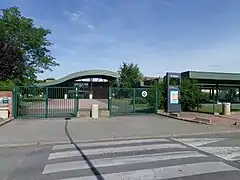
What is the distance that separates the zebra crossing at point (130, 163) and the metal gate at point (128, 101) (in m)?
11.3

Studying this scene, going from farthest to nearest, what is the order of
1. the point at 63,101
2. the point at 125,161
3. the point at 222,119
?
the point at 63,101 → the point at 222,119 → the point at 125,161

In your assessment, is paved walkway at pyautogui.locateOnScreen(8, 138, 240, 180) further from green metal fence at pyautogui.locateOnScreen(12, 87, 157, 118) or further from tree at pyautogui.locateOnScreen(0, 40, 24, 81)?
tree at pyautogui.locateOnScreen(0, 40, 24, 81)

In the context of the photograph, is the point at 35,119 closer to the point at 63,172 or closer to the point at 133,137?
the point at 133,137

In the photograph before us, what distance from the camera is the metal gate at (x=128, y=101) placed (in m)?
21.0

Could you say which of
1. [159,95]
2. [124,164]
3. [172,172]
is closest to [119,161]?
A: [124,164]

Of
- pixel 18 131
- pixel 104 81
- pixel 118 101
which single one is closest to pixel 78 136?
pixel 18 131

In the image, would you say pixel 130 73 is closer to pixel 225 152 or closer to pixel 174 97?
pixel 174 97

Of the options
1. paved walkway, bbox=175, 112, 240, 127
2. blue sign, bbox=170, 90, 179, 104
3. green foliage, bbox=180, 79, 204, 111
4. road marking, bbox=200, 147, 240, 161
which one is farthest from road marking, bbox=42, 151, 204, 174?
green foliage, bbox=180, 79, 204, 111

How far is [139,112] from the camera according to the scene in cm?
2181

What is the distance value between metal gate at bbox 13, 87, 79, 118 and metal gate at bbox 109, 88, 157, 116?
280 centimetres

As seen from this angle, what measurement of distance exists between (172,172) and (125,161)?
139 centimetres

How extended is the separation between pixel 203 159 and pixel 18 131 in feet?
27.6

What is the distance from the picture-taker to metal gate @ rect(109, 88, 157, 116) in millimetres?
20969

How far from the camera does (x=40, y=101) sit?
1925cm
